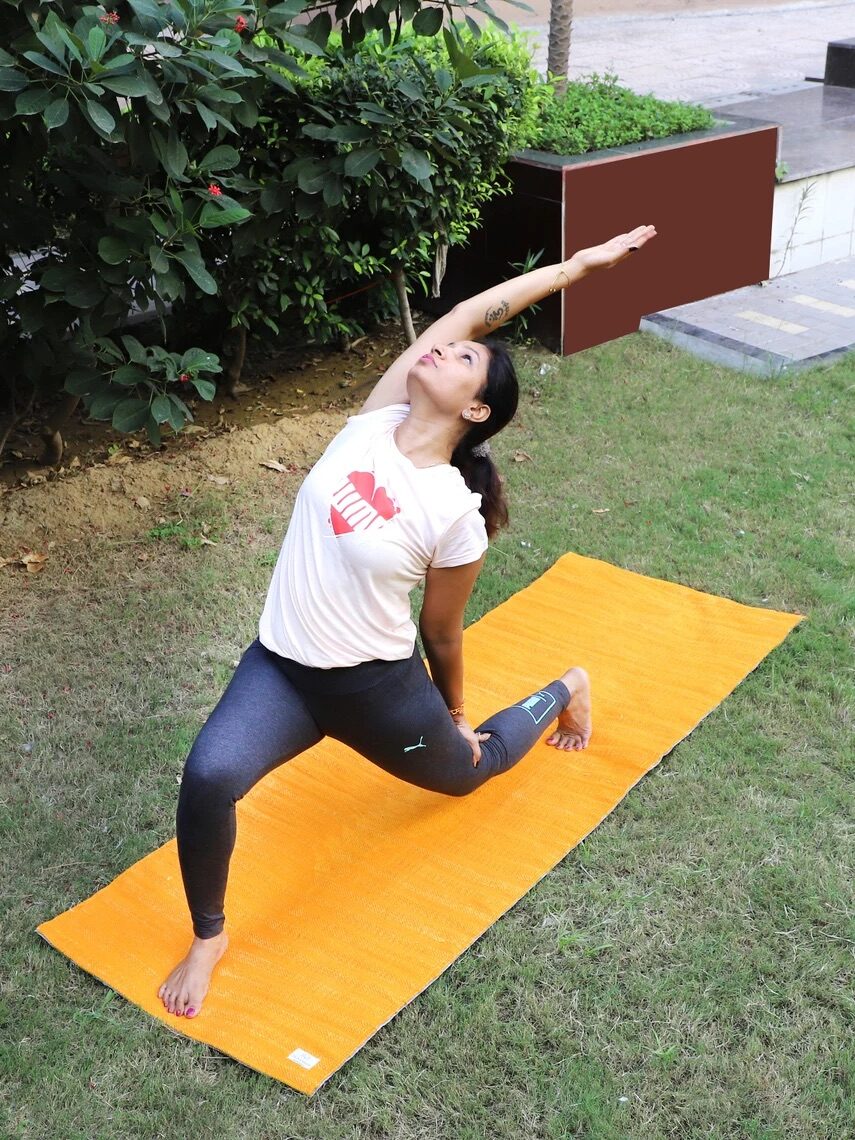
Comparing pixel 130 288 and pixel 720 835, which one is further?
pixel 130 288

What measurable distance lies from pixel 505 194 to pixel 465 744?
165 inches

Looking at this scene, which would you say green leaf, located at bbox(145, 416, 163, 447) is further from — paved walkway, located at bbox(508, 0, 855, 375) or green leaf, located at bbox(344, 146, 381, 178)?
paved walkway, located at bbox(508, 0, 855, 375)

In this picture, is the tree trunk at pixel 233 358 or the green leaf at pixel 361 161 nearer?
the green leaf at pixel 361 161

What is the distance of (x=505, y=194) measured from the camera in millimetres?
6426

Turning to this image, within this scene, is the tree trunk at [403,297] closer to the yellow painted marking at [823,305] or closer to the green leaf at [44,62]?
the yellow painted marking at [823,305]

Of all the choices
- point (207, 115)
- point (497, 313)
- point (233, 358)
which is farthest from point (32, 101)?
point (233, 358)

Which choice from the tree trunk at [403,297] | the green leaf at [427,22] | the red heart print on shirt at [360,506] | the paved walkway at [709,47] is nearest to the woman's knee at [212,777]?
the red heart print on shirt at [360,506]

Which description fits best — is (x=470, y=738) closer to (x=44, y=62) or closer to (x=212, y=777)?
(x=212, y=777)

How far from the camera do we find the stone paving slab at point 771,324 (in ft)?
20.8

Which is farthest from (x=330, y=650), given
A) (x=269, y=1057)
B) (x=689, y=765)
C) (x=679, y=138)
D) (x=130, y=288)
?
(x=679, y=138)

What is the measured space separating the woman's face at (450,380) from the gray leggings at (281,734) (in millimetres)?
612

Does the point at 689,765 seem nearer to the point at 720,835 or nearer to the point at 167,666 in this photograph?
the point at 720,835

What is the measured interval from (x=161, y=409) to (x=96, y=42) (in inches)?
51.8

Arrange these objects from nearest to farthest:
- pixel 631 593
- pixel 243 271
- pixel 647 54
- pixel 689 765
Answer: pixel 689 765
pixel 631 593
pixel 243 271
pixel 647 54
